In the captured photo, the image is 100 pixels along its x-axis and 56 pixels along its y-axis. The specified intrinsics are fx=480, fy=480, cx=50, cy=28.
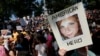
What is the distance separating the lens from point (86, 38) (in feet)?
18.1

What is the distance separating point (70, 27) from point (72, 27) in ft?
0.08

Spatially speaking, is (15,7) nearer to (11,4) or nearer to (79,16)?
(11,4)

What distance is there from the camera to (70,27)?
5.61m

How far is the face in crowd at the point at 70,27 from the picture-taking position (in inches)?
219

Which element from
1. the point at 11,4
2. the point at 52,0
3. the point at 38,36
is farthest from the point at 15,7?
the point at 38,36

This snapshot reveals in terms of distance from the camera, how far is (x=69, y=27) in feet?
18.4

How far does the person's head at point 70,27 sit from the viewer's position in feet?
18.2

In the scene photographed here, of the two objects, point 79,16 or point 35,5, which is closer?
point 79,16

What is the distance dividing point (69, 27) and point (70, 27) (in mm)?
12

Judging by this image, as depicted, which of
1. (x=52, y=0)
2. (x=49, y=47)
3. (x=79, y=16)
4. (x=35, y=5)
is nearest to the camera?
(x=79, y=16)

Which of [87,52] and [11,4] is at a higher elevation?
[87,52]

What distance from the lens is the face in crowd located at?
5.56m

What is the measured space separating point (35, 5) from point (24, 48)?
171 ft

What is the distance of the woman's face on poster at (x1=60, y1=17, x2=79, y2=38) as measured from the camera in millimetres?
5566
